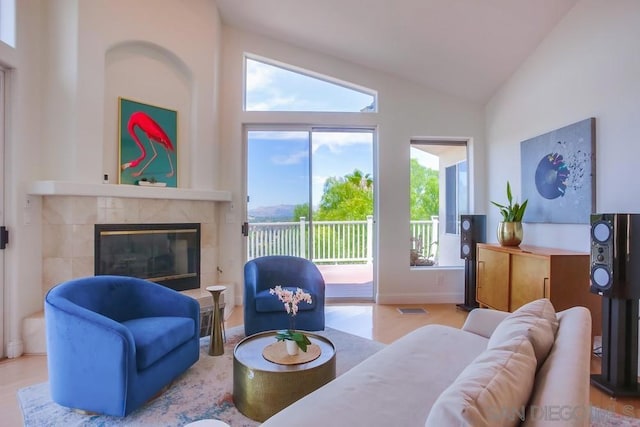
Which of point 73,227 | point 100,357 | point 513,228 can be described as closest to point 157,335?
point 100,357

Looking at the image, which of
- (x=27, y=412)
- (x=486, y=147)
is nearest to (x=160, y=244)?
(x=27, y=412)

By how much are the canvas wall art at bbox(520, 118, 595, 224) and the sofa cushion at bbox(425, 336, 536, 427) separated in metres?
2.35

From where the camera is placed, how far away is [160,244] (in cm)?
362

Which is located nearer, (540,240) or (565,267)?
(565,267)

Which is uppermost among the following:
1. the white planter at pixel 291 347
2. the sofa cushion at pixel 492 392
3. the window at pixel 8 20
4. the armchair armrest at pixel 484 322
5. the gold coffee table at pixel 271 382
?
the window at pixel 8 20

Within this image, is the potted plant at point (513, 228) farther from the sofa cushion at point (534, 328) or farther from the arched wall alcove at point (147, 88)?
the arched wall alcove at point (147, 88)

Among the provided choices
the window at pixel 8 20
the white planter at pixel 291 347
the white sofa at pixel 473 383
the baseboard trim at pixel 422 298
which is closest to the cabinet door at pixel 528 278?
the white sofa at pixel 473 383

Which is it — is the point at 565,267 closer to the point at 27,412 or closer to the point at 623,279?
the point at 623,279

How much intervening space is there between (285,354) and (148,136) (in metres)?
2.81

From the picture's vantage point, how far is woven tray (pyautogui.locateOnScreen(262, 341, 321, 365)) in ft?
6.20

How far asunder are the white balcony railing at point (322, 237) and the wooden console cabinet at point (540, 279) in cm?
118

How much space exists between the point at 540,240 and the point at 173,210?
391 centimetres

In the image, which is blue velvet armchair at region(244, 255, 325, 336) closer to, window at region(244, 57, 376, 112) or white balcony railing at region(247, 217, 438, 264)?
white balcony railing at region(247, 217, 438, 264)

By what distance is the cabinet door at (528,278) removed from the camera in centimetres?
269
